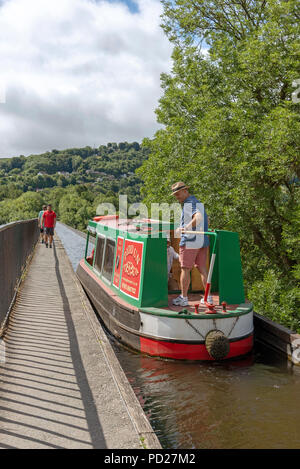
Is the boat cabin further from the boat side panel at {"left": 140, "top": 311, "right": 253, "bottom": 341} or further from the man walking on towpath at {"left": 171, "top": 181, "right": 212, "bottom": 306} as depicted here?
the boat side panel at {"left": 140, "top": 311, "right": 253, "bottom": 341}

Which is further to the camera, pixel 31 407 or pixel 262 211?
pixel 262 211

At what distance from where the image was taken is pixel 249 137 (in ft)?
43.7

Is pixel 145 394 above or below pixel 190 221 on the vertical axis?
below

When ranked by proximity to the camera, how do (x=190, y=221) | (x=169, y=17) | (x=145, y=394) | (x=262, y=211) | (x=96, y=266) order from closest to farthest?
(x=145, y=394)
(x=190, y=221)
(x=96, y=266)
(x=262, y=211)
(x=169, y=17)

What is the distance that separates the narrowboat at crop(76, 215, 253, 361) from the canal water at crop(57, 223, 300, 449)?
0.96 feet

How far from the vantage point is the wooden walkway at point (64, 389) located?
349 centimetres

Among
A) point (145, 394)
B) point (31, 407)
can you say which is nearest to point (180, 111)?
point (145, 394)

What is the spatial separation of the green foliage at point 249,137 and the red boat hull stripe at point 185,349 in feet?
18.0

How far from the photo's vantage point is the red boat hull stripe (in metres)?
6.32

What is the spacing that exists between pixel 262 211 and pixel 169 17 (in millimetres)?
9994

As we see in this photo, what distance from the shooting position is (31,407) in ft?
13.1

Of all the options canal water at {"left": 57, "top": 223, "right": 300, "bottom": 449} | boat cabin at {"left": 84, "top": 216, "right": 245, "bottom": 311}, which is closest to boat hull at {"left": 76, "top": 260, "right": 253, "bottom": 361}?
canal water at {"left": 57, "top": 223, "right": 300, "bottom": 449}
